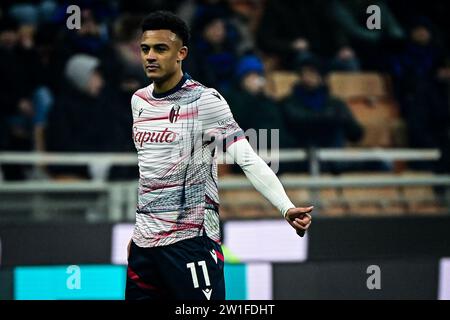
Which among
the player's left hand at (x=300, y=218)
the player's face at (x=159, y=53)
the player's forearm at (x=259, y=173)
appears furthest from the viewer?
the player's face at (x=159, y=53)

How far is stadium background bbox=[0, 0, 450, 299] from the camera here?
9.02 m

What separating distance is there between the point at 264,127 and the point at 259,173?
16.6 feet

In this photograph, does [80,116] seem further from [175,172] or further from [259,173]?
[259,173]

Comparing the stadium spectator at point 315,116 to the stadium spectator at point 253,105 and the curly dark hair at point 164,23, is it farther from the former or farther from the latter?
the curly dark hair at point 164,23

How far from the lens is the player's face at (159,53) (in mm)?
5719

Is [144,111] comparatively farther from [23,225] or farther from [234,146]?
[23,225]

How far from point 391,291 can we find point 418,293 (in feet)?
0.87

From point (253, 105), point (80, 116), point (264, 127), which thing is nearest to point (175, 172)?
point (80, 116)

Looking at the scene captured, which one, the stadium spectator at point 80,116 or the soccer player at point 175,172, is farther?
the stadium spectator at point 80,116

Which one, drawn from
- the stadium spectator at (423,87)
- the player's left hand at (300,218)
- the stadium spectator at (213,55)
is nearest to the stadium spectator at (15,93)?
the stadium spectator at (213,55)

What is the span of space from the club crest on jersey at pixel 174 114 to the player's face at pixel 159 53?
0.52ft

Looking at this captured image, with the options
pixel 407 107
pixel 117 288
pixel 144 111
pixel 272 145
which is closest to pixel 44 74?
pixel 272 145

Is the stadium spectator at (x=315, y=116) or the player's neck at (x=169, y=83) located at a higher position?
the stadium spectator at (x=315, y=116)
